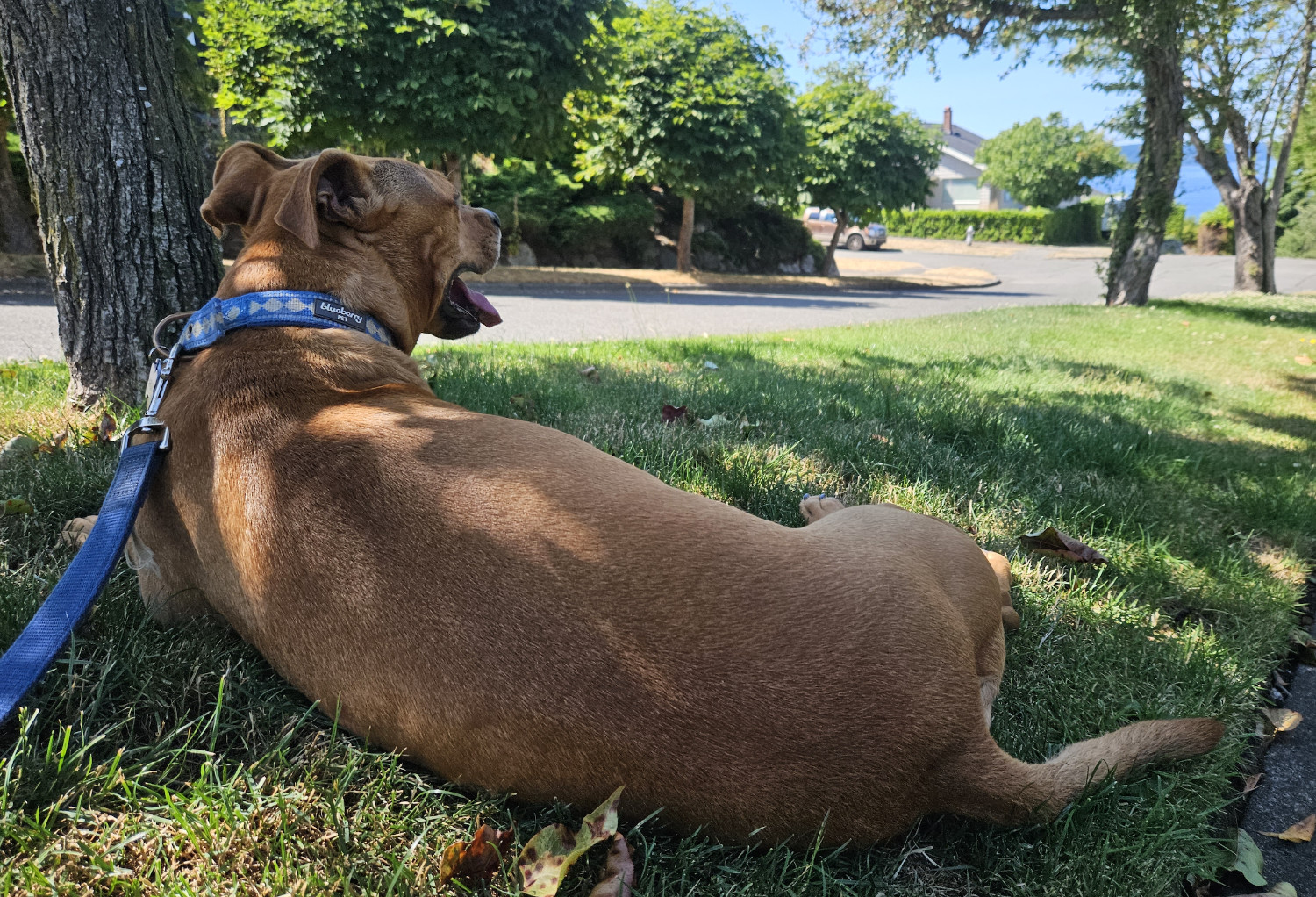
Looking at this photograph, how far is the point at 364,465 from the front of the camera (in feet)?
5.88

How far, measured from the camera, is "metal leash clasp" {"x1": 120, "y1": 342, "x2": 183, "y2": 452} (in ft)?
6.59

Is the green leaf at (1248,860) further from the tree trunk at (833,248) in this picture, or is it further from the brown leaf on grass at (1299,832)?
the tree trunk at (833,248)

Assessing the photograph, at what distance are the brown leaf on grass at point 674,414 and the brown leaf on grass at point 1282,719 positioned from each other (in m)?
2.79

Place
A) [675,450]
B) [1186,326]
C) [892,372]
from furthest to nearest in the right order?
[1186,326] → [892,372] → [675,450]

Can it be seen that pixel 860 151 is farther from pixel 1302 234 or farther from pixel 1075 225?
pixel 1075 225

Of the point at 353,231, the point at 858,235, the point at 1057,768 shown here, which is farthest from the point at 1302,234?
the point at 353,231

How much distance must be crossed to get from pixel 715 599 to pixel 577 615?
287mm

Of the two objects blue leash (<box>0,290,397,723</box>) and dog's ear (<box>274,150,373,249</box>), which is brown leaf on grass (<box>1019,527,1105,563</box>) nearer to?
blue leash (<box>0,290,397,723</box>)

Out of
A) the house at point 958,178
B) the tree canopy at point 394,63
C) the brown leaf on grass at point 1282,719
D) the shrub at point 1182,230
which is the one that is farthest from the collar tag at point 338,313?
the house at point 958,178

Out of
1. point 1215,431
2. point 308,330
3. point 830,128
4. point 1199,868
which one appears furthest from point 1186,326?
point 830,128

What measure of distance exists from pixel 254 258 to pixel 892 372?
5.14m

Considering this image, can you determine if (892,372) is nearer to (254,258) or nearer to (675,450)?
(675,450)

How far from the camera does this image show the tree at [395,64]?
14.5 meters

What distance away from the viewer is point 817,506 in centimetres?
315
